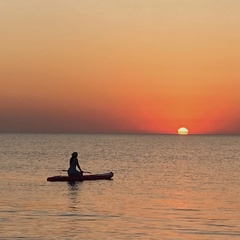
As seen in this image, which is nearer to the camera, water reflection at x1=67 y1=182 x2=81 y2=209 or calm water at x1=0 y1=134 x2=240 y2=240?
calm water at x1=0 y1=134 x2=240 y2=240

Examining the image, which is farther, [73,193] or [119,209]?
[73,193]

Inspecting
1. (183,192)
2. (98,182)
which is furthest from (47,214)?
(98,182)

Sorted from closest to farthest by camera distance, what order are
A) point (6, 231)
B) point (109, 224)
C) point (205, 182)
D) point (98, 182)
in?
point (6, 231), point (109, 224), point (98, 182), point (205, 182)

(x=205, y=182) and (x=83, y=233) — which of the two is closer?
(x=83, y=233)

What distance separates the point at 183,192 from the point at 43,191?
294 inches

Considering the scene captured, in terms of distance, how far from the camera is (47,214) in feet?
86.4

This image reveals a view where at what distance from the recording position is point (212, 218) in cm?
2612

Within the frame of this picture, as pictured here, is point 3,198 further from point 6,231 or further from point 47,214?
point 6,231

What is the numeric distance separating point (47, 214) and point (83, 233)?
4453 millimetres

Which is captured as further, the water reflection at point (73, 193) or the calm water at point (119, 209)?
the water reflection at point (73, 193)

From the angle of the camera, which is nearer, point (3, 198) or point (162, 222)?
point (162, 222)

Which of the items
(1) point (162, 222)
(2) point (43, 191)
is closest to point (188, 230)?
(1) point (162, 222)

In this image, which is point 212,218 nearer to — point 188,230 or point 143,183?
point 188,230

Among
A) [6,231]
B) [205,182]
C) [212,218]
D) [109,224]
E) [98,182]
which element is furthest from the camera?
[205,182]
